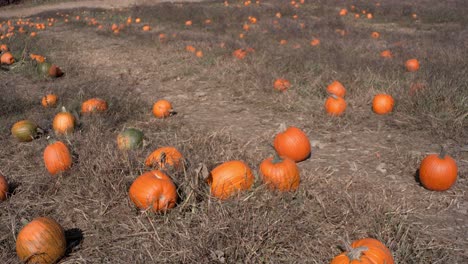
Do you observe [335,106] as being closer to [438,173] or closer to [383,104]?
[383,104]

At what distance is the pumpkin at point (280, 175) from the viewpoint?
144 inches

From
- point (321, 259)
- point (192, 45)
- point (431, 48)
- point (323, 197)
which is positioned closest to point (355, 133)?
point (323, 197)

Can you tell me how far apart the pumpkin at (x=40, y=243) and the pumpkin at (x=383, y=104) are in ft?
16.0

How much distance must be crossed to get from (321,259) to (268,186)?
908mm

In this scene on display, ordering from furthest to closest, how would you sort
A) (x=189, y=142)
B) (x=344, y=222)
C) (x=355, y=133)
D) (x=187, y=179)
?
(x=355, y=133)
(x=189, y=142)
(x=187, y=179)
(x=344, y=222)

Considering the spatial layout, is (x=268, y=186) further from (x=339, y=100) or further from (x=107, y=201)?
(x=339, y=100)

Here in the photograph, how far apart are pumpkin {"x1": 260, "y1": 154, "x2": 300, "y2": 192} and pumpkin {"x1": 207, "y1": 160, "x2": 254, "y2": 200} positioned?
0.52ft

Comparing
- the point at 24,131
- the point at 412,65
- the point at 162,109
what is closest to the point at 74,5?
the point at 162,109

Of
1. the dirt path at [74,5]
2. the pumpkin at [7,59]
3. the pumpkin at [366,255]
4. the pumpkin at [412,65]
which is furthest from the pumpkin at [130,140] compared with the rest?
the dirt path at [74,5]

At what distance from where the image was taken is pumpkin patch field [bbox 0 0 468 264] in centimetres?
309

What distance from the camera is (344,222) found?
3344 millimetres

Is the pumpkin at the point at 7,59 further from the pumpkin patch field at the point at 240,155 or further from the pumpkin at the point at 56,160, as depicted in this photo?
the pumpkin at the point at 56,160

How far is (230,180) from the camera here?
3605mm

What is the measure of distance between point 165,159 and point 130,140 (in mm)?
958
